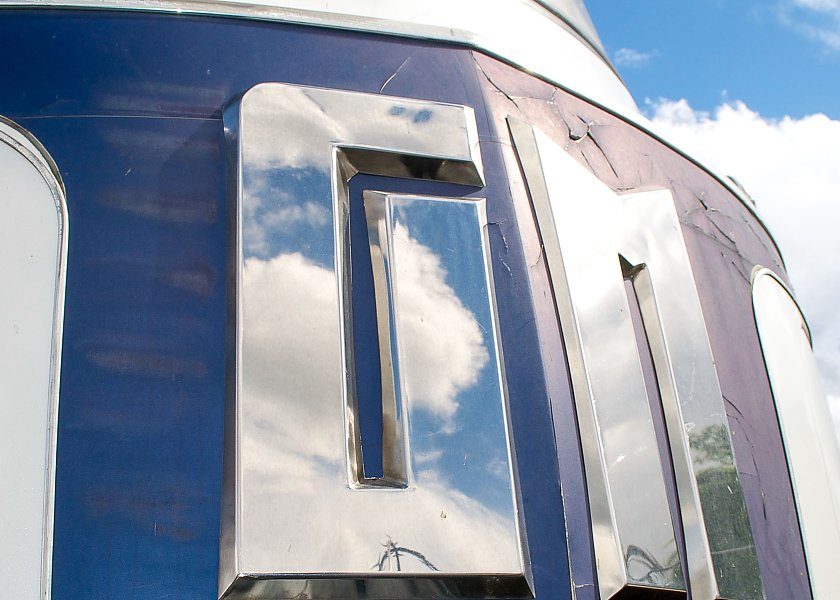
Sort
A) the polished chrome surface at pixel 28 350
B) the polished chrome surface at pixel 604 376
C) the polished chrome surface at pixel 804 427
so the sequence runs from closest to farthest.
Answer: the polished chrome surface at pixel 28 350 < the polished chrome surface at pixel 604 376 < the polished chrome surface at pixel 804 427

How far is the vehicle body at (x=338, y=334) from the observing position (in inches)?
80.6

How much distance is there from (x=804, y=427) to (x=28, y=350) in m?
2.39

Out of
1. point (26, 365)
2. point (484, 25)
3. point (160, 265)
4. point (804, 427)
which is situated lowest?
point (804, 427)

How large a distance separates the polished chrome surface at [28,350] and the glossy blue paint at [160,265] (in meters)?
0.03

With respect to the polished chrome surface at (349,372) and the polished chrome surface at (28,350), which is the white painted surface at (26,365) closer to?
the polished chrome surface at (28,350)

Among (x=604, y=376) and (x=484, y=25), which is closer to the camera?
(x=604, y=376)

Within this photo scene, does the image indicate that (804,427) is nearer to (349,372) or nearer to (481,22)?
(481,22)

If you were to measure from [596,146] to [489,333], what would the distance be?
0.92m

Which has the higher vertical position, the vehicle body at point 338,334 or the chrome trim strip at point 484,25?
the chrome trim strip at point 484,25

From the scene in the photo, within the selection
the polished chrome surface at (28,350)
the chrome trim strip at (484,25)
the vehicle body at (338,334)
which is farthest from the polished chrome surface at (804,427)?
the polished chrome surface at (28,350)

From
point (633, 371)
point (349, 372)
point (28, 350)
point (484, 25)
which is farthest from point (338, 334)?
point (484, 25)

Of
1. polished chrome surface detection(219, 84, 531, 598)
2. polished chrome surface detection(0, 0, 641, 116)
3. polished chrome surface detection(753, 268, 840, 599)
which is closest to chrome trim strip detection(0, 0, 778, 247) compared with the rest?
polished chrome surface detection(0, 0, 641, 116)

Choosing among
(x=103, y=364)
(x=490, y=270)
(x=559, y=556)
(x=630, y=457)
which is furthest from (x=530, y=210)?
(x=103, y=364)

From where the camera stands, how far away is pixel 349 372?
7.29 ft
